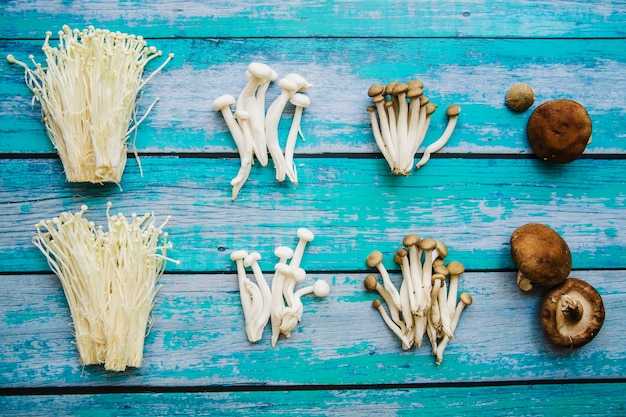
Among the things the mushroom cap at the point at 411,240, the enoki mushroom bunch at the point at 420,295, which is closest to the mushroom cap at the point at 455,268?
the enoki mushroom bunch at the point at 420,295

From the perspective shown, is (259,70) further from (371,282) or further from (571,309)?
(571,309)

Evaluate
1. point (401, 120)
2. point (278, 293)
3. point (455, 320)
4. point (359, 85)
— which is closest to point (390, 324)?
point (455, 320)

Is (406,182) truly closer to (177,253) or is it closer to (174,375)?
(177,253)

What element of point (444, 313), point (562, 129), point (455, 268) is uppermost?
point (562, 129)

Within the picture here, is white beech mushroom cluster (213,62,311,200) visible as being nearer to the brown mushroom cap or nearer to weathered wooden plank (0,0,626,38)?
weathered wooden plank (0,0,626,38)

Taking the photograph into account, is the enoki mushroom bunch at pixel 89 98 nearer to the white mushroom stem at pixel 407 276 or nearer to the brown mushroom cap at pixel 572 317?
the white mushroom stem at pixel 407 276

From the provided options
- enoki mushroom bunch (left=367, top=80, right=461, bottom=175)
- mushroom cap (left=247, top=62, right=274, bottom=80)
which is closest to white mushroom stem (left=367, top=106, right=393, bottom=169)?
enoki mushroom bunch (left=367, top=80, right=461, bottom=175)

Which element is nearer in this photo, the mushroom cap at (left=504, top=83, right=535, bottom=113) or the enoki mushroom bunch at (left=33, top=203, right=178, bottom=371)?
the enoki mushroom bunch at (left=33, top=203, right=178, bottom=371)
